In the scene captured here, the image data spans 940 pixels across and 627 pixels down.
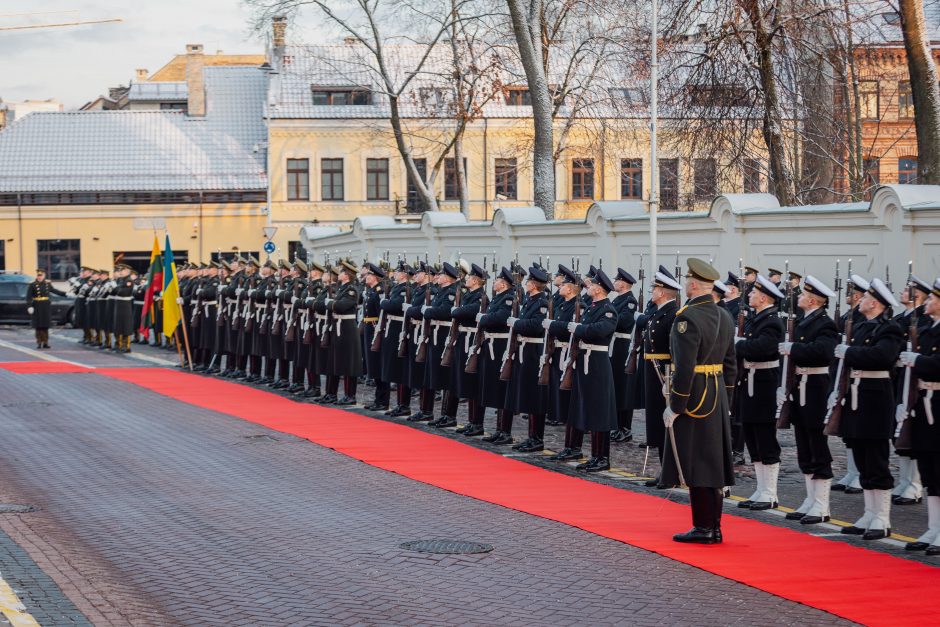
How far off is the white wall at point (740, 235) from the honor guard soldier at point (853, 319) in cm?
280

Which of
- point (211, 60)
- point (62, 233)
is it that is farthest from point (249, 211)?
point (211, 60)

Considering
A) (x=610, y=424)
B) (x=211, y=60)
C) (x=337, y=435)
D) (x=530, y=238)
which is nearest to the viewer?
(x=610, y=424)

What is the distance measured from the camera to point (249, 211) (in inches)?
2126

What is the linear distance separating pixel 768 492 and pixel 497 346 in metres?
4.96

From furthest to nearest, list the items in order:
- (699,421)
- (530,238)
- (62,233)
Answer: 1. (62,233)
2. (530,238)
3. (699,421)

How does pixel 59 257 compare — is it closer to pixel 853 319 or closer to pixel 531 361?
pixel 531 361

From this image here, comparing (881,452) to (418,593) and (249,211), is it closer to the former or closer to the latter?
(418,593)

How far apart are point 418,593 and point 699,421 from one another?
103 inches

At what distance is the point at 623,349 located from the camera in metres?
15.3

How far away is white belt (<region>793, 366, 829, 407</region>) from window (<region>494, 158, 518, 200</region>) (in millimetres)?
42430

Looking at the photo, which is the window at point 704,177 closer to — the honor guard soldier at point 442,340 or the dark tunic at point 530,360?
the honor guard soldier at point 442,340

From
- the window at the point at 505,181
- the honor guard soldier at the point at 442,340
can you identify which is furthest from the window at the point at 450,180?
the honor guard soldier at the point at 442,340

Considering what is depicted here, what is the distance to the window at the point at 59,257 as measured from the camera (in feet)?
174

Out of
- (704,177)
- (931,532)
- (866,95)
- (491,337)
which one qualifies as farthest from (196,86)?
(931,532)
